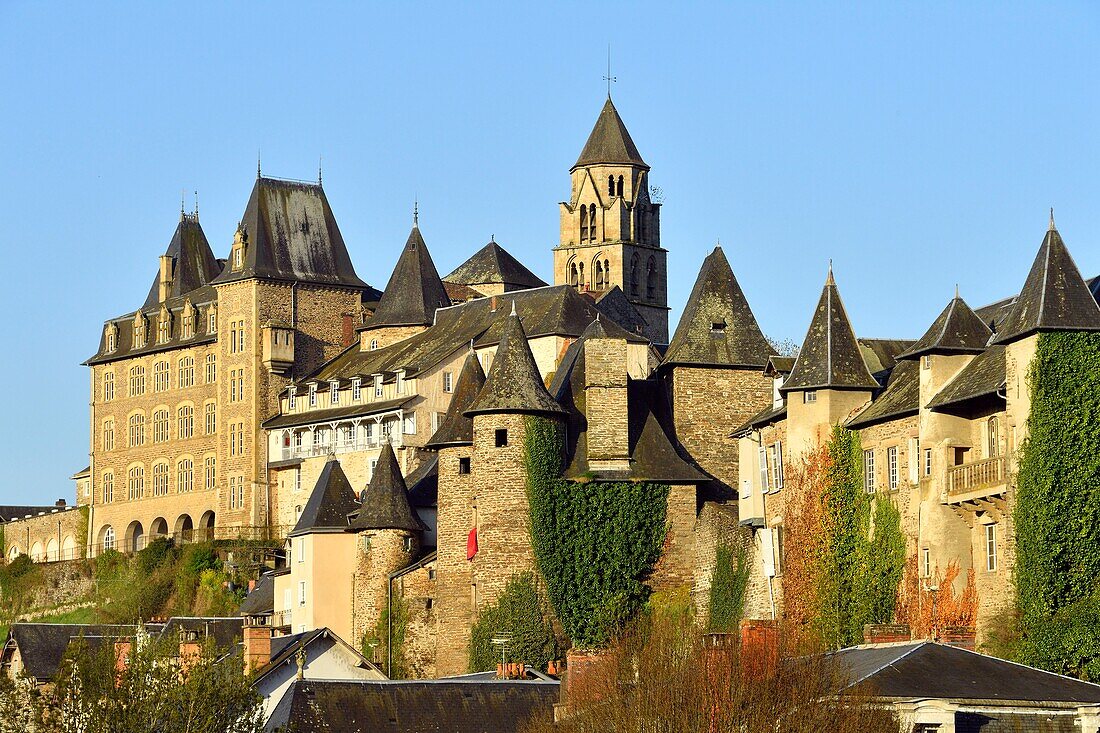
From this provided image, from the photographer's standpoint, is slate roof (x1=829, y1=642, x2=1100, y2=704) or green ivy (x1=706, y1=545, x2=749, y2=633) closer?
slate roof (x1=829, y1=642, x2=1100, y2=704)

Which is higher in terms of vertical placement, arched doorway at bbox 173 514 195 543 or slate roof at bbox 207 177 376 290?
slate roof at bbox 207 177 376 290

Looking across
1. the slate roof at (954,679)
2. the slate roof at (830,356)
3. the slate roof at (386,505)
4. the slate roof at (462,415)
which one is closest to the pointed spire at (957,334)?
the slate roof at (830,356)

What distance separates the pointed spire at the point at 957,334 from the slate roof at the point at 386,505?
20.9 metres

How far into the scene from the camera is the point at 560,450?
70.9m

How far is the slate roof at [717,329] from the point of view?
75500 mm

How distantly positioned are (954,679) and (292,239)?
67.9 m

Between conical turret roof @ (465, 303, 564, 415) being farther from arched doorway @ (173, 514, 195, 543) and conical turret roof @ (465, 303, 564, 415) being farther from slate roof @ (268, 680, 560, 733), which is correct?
arched doorway @ (173, 514, 195, 543)

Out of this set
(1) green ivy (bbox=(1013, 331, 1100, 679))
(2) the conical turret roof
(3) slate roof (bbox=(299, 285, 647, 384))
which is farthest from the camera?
(3) slate roof (bbox=(299, 285, 647, 384))

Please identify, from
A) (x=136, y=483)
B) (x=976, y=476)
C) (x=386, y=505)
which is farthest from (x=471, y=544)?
→ (x=136, y=483)

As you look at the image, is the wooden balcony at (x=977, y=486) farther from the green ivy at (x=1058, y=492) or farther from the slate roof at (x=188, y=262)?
the slate roof at (x=188, y=262)

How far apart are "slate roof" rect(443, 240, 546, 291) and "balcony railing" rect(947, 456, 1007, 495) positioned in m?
60.5

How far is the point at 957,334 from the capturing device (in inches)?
2297

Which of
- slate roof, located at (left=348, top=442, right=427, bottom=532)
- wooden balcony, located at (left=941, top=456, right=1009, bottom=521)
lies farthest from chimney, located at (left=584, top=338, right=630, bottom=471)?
wooden balcony, located at (left=941, top=456, right=1009, bottom=521)

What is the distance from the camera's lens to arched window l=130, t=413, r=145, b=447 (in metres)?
112
